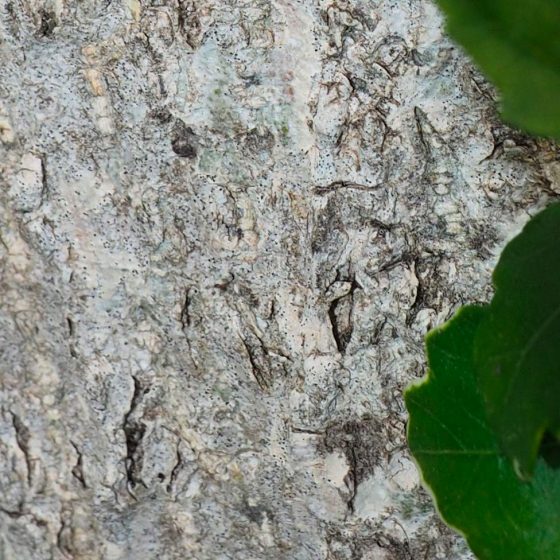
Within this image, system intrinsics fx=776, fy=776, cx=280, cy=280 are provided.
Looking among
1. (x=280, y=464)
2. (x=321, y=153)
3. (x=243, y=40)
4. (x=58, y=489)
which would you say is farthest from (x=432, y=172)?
(x=58, y=489)

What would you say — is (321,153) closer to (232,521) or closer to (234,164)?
(234,164)

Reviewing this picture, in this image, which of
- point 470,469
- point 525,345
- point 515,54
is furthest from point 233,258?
point 515,54

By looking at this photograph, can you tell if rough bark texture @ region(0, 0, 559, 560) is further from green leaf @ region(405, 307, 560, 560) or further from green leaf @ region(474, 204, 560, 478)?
green leaf @ region(474, 204, 560, 478)

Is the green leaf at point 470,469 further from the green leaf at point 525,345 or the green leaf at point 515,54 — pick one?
the green leaf at point 515,54

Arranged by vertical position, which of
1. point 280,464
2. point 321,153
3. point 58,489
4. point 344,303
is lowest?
point 58,489

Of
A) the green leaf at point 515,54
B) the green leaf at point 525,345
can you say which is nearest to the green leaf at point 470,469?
the green leaf at point 525,345

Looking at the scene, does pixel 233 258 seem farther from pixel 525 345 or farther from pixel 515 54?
→ pixel 515 54

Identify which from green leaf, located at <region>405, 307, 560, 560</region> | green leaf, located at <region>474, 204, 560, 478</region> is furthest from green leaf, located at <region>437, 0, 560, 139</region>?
green leaf, located at <region>405, 307, 560, 560</region>
